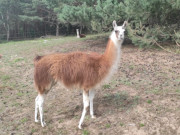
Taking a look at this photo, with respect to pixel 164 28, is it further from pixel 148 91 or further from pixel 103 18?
pixel 148 91

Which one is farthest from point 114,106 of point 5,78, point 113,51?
point 5,78

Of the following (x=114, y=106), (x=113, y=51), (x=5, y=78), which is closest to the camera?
(x=113, y=51)

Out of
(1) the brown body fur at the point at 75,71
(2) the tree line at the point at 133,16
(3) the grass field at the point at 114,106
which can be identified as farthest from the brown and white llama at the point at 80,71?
(2) the tree line at the point at 133,16

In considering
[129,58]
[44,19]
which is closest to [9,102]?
[129,58]

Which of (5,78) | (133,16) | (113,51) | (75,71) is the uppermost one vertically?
(133,16)

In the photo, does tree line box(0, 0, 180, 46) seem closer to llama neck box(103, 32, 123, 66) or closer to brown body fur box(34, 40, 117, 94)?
llama neck box(103, 32, 123, 66)

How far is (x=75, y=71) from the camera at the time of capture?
3846 millimetres

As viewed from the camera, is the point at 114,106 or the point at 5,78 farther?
the point at 5,78

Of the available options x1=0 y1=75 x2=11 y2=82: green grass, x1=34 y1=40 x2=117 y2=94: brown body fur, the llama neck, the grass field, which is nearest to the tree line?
the grass field

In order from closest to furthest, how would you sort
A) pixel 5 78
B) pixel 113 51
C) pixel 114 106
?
pixel 113 51 < pixel 114 106 < pixel 5 78

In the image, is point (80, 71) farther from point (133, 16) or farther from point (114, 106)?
point (133, 16)

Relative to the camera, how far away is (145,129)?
3617mm

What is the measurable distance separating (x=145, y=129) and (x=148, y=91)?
158cm

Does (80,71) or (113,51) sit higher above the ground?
(113,51)
